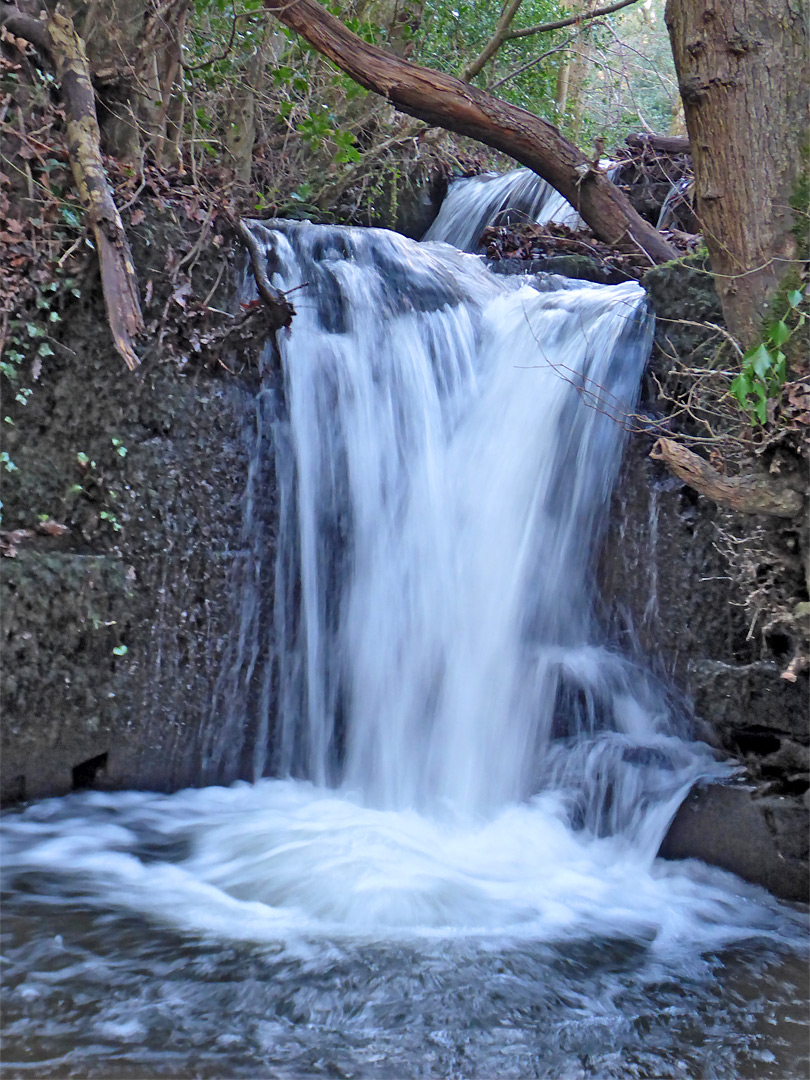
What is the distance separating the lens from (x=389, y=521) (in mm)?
5449

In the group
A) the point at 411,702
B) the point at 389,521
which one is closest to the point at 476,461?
the point at 389,521

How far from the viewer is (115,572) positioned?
15.2 feet

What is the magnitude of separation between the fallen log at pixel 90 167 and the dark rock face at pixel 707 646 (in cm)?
276

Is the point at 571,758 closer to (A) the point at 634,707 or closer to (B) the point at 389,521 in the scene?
(A) the point at 634,707

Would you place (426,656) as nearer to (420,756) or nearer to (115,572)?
(420,756)

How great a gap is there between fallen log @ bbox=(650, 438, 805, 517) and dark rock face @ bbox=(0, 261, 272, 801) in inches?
98.3

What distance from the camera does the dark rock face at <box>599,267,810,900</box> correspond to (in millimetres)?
4086

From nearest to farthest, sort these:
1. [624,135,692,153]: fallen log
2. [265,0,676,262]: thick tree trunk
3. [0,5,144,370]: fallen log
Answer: [0,5,144,370]: fallen log < [265,0,676,262]: thick tree trunk < [624,135,692,153]: fallen log

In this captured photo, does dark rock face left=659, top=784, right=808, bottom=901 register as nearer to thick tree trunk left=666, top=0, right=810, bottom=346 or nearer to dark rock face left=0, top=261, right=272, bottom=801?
thick tree trunk left=666, top=0, right=810, bottom=346

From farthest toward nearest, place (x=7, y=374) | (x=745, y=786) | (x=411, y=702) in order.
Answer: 1. (x=411, y=702)
2. (x=7, y=374)
3. (x=745, y=786)

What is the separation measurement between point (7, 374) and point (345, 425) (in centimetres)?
186

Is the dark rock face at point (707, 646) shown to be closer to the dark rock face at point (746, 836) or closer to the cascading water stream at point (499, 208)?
the dark rock face at point (746, 836)

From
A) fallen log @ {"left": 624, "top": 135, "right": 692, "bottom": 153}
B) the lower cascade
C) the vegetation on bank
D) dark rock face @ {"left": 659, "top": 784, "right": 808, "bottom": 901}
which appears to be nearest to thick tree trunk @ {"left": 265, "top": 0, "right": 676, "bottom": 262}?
the vegetation on bank

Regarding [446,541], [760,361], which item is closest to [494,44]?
[446,541]
